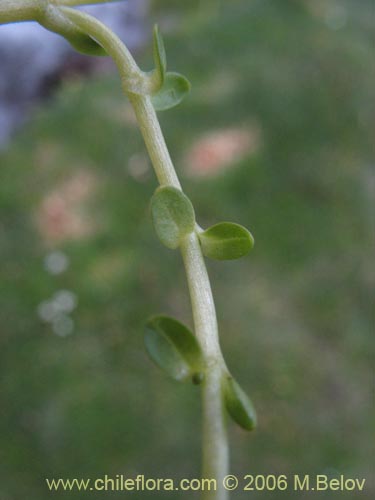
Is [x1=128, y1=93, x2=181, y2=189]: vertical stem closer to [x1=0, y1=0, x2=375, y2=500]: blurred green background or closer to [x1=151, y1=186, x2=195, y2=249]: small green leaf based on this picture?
[x1=151, y1=186, x2=195, y2=249]: small green leaf

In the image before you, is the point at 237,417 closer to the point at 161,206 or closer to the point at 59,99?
the point at 161,206

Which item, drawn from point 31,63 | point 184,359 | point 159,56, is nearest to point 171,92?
point 159,56

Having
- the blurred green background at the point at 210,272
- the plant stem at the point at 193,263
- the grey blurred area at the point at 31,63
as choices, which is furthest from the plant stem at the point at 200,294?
the grey blurred area at the point at 31,63

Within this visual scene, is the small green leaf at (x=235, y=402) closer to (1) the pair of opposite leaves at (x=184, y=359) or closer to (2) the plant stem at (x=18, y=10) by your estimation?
(1) the pair of opposite leaves at (x=184, y=359)

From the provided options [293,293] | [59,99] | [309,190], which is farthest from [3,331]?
[59,99]

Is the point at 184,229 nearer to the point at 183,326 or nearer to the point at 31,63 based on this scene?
the point at 183,326

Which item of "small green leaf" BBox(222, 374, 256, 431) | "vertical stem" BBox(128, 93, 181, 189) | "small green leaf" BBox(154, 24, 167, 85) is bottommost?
"small green leaf" BBox(222, 374, 256, 431)

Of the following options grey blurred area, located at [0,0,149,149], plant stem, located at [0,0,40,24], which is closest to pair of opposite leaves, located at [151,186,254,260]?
plant stem, located at [0,0,40,24]
